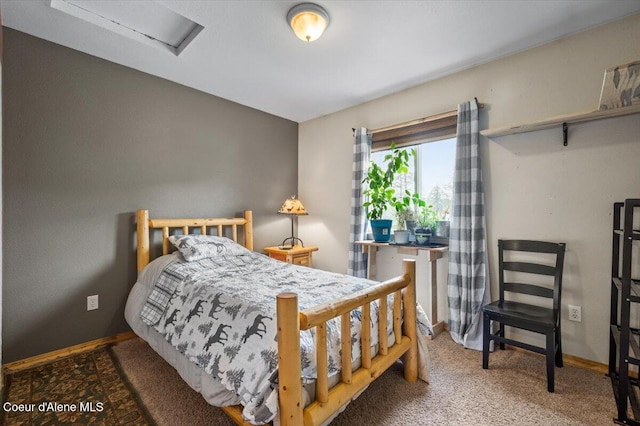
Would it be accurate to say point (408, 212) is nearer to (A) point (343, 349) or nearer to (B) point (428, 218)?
(B) point (428, 218)

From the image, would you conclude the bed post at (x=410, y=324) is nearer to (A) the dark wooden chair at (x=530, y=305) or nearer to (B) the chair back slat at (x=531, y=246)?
(A) the dark wooden chair at (x=530, y=305)

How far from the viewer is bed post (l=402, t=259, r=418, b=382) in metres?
1.88

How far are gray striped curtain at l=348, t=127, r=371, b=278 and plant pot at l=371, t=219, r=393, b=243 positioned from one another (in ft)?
0.99

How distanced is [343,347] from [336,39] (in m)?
2.16

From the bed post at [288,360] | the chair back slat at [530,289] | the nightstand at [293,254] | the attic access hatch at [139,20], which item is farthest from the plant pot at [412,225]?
the attic access hatch at [139,20]

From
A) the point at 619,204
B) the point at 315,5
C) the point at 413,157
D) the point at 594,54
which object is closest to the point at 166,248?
the point at 315,5

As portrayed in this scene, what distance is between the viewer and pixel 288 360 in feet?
3.70

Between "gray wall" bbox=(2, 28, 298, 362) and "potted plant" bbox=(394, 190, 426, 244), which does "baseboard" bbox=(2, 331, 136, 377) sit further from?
"potted plant" bbox=(394, 190, 426, 244)

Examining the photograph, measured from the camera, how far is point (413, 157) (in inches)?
122

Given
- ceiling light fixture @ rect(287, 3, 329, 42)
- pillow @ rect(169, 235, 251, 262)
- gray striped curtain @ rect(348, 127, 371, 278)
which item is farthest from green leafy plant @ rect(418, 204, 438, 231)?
ceiling light fixture @ rect(287, 3, 329, 42)

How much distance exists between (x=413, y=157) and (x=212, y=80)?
2.25 m

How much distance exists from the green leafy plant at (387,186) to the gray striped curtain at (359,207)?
195 millimetres

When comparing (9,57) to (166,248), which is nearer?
(9,57)

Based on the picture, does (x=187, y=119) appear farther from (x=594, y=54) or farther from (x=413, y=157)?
(x=594, y=54)
